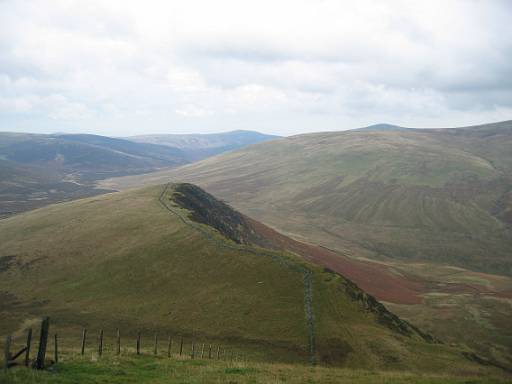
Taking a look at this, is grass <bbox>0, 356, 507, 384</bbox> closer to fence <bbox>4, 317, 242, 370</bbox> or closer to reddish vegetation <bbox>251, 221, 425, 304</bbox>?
fence <bbox>4, 317, 242, 370</bbox>

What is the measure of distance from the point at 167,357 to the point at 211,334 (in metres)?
12.6

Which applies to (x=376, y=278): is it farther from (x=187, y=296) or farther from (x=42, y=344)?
(x=42, y=344)

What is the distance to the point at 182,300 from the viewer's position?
158 ft

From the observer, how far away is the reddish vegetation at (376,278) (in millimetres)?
83250

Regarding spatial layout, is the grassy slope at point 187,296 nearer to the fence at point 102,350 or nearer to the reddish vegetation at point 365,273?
the fence at point 102,350

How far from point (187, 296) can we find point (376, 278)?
58.3 meters

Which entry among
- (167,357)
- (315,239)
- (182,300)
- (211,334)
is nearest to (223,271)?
(182,300)

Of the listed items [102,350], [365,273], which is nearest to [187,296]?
[102,350]

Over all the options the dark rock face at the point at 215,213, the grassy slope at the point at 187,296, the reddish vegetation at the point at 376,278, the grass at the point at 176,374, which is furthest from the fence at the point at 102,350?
the reddish vegetation at the point at 376,278

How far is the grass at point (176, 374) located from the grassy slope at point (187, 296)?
10481 mm

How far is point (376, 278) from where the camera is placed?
95.1 metres

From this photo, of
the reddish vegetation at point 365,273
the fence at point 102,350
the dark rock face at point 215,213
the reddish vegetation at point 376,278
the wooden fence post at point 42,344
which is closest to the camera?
the wooden fence post at point 42,344

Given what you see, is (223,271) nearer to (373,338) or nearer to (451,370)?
(373,338)

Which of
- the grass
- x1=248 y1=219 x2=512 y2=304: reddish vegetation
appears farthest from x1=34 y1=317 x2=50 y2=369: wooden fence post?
x1=248 y1=219 x2=512 y2=304: reddish vegetation
